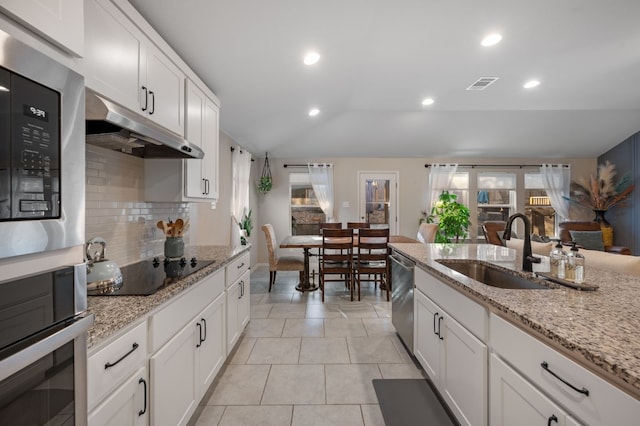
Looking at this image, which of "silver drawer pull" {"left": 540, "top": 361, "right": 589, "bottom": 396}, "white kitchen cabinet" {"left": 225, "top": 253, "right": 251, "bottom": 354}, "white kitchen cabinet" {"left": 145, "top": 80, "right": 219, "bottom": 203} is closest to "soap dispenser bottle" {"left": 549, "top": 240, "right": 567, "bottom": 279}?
"silver drawer pull" {"left": 540, "top": 361, "right": 589, "bottom": 396}

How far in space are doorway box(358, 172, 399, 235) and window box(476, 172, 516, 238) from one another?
1.88 meters

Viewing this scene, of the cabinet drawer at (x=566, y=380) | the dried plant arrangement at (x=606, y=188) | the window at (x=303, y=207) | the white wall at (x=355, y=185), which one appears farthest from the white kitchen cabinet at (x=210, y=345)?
the dried plant arrangement at (x=606, y=188)

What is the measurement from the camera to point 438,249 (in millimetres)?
2594

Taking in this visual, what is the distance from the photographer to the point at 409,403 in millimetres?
1839

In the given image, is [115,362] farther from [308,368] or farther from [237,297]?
[308,368]

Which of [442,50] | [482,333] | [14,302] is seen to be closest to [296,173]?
[442,50]

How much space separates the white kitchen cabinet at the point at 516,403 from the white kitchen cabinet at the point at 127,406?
138 cm

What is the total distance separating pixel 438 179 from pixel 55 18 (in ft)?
20.5

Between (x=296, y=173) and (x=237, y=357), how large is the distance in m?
4.26

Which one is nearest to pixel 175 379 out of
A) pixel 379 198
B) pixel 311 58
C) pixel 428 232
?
pixel 311 58

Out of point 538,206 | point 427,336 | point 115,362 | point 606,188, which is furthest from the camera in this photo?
point 538,206

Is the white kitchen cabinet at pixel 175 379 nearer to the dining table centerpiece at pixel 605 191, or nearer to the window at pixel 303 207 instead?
the window at pixel 303 207

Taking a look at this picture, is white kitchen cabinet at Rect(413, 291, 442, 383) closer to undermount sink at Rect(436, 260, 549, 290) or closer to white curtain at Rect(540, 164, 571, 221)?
undermount sink at Rect(436, 260, 549, 290)

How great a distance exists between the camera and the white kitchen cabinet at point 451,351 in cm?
127
